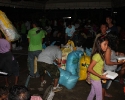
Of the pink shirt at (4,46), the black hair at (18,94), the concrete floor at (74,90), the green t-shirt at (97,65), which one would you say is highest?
the pink shirt at (4,46)

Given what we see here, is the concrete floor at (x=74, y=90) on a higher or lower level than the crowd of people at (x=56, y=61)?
lower

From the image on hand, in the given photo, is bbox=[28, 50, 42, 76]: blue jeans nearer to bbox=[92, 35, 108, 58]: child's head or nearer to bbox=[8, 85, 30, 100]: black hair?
bbox=[92, 35, 108, 58]: child's head

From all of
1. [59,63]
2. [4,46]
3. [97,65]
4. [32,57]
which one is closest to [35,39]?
[32,57]

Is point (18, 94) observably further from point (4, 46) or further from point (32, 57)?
point (32, 57)

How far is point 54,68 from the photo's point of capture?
3.93 metres

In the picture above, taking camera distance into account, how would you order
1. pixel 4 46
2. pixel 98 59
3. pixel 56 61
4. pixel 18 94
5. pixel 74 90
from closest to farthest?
pixel 18 94, pixel 98 59, pixel 4 46, pixel 56 61, pixel 74 90

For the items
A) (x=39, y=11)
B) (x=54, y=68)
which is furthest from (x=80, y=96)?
(x=39, y=11)

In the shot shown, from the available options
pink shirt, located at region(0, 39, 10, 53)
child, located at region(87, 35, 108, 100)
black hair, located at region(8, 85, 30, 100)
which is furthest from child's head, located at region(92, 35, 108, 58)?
pink shirt, located at region(0, 39, 10, 53)

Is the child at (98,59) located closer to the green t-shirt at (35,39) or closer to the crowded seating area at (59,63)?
the crowded seating area at (59,63)

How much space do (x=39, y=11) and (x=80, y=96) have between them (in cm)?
1411

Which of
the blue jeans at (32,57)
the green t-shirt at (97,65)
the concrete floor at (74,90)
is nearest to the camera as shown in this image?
the green t-shirt at (97,65)

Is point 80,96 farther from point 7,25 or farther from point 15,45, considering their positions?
point 15,45

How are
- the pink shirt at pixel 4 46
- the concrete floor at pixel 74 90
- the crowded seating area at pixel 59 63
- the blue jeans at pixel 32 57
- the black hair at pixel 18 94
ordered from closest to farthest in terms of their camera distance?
the black hair at pixel 18 94
the crowded seating area at pixel 59 63
the pink shirt at pixel 4 46
the concrete floor at pixel 74 90
the blue jeans at pixel 32 57

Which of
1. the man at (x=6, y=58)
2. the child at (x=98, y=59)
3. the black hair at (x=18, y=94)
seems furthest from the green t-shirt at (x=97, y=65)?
the man at (x=6, y=58)
